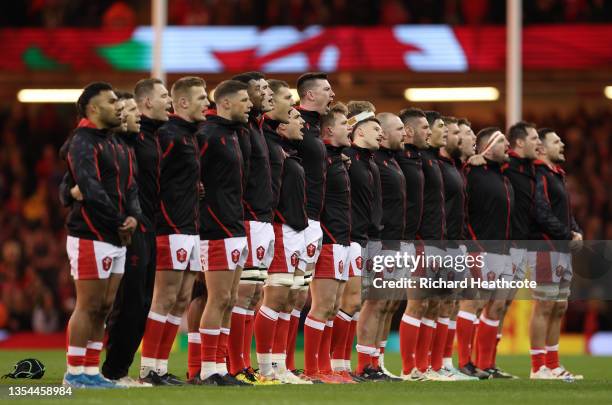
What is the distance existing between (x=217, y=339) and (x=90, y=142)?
6.73 feet

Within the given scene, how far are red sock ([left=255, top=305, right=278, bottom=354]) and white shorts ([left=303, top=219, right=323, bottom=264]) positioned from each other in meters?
0.65

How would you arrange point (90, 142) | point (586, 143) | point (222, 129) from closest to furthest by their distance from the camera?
point (90, 142) < point (222, 129) < point (586, 143)

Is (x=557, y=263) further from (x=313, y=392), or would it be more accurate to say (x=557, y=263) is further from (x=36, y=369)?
(x=36, y=369)

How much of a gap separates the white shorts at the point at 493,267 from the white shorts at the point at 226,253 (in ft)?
13.5

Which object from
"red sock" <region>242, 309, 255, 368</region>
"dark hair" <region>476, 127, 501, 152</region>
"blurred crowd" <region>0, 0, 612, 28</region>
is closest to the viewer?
"red sock" <region>242, 309, 255, 368</region>

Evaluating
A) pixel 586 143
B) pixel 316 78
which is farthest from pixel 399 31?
pixel 316 78

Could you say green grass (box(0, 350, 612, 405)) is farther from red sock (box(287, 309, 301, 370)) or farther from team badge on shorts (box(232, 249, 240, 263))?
team badge on shorts (box(232, 249, 240, 263))

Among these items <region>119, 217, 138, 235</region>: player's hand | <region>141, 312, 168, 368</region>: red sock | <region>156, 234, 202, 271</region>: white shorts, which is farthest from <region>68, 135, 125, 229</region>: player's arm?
<region>141, 312, 168, 368</region>: red sock

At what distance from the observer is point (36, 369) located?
1358 centimetres

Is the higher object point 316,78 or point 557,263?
point 316,78

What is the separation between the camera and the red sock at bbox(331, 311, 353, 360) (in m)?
13.8

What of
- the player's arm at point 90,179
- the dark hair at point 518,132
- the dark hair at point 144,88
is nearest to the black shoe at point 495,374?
the dark hair at point 518,132

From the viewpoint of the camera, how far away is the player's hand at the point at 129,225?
11055mm

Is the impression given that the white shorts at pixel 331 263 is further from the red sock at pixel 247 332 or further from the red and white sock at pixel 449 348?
the red and white sock at pixel 449 348
